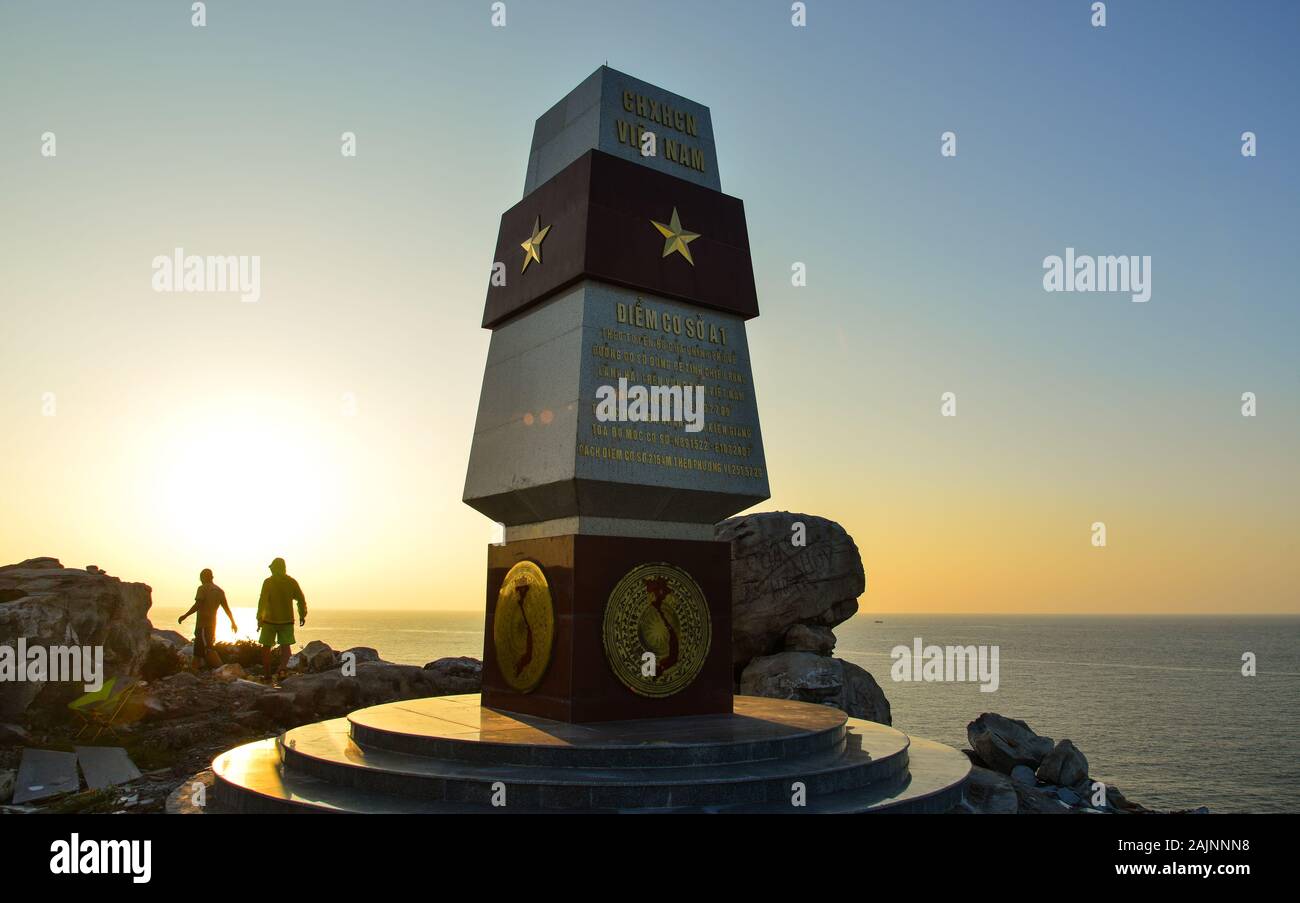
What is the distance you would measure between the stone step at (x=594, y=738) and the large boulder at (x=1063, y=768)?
8.81 m

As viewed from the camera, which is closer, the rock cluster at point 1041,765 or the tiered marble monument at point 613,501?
the tiered marble monument at point 613,501

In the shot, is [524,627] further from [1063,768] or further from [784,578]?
[784,578]

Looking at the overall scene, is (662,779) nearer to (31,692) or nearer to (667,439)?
(667,439)

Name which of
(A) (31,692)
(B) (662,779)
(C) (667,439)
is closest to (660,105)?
(C) (667,439)

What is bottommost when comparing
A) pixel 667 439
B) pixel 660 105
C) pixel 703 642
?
pixel 703 642

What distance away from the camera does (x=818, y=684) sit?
21.1m

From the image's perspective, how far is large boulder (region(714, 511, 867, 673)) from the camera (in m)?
24.5

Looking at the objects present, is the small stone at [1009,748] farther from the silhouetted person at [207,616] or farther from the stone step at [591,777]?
the silhouetted person at [207,616]

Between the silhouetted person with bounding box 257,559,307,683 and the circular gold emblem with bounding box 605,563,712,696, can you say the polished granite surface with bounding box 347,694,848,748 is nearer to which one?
the circular gold emblem with bounding box 605,563,712,696

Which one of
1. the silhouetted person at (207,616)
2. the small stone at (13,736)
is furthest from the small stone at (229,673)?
the small stone at (13,736)

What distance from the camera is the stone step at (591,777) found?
7758 mm

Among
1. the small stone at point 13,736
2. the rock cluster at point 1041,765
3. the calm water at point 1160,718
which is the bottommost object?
the calm water at point 1160,718
